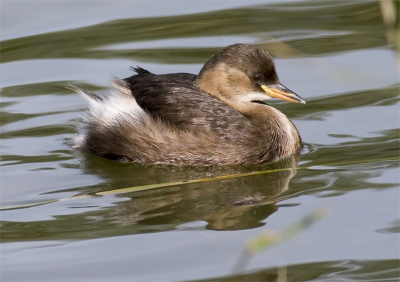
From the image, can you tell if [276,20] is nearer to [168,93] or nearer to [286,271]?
[168,93]

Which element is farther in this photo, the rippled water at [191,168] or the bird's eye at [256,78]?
the bird's eye at [256,78]

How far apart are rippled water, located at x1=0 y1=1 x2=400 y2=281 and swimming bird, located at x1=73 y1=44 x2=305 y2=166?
0.13m

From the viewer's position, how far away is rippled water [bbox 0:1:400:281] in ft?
14.6

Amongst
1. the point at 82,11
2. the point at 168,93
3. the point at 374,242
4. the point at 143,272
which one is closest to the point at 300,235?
the point at 374,242

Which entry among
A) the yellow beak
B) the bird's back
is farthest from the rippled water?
the yellow beak

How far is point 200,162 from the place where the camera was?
6188 mm

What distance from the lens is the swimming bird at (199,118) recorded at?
6.17 m

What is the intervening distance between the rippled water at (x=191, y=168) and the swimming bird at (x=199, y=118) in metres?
0.13

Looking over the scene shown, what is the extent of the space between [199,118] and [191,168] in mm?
402

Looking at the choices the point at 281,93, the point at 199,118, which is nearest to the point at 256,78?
the point at 281,93

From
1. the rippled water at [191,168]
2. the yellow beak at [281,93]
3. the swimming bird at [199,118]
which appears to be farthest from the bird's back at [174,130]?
the yellow beak at [281,93]

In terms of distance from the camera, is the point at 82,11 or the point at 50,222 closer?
the point at 50,222

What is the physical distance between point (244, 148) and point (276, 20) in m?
3.84

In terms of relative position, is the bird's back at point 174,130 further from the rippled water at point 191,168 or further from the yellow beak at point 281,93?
the yellow beak at point 281,93
